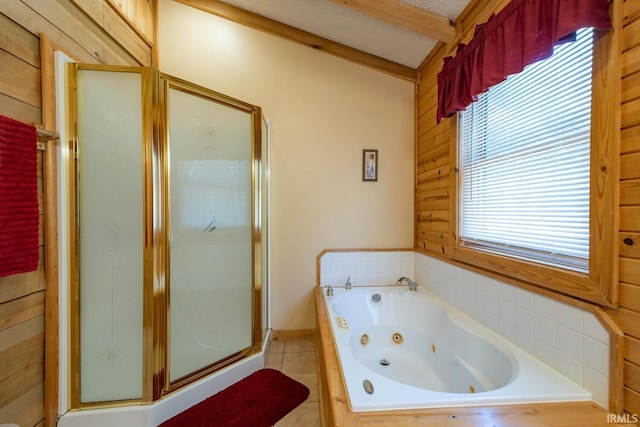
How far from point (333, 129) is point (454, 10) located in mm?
1180

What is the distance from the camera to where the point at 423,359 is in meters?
1.76

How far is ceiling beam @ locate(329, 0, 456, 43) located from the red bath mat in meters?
2.61

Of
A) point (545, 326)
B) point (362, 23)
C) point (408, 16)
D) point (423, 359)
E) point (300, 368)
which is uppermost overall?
point (362, 23)

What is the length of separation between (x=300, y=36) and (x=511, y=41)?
173 centimetres

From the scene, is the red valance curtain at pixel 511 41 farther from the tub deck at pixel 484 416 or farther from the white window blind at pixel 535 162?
the tub deck at pixel 484 416

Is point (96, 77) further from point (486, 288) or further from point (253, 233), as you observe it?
point (486, 288)

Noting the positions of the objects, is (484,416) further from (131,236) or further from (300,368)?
(131,236)

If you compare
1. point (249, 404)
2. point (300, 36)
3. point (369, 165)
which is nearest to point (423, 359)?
point (249, 404)

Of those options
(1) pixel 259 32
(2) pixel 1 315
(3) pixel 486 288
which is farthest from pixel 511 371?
(1) pixel 259 32

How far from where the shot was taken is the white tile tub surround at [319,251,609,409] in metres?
0.91

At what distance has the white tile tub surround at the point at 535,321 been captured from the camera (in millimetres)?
914

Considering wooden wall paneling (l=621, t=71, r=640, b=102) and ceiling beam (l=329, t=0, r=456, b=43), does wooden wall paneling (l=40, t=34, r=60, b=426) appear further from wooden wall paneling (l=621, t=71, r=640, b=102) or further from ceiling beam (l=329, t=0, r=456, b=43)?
wooden wall paneling (l=621, t=71, r=640, b=102)

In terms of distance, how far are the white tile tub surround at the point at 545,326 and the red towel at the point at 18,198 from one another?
7.49ft

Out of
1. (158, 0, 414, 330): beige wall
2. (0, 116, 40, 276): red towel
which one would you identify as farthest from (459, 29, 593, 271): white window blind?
(0, 116, 40, 276): red towel
